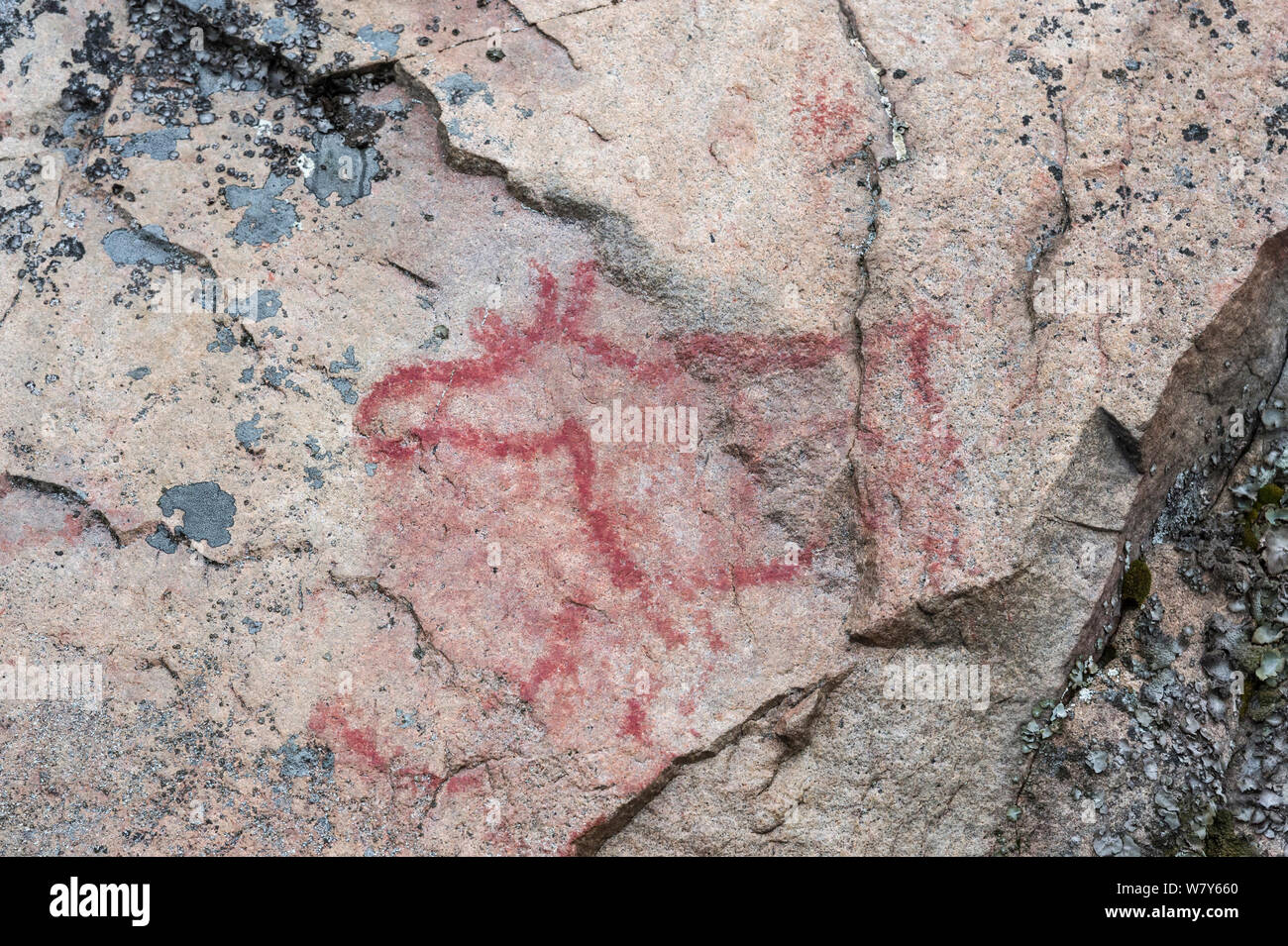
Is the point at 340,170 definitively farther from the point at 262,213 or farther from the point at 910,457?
the point at 910,457

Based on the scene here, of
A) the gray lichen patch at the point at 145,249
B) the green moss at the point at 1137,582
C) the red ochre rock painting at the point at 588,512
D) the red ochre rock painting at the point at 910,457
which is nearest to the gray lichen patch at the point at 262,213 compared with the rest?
the gray lichen patch at the point at 145,249

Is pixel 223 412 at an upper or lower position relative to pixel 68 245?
lower

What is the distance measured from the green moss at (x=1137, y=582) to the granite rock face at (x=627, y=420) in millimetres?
71

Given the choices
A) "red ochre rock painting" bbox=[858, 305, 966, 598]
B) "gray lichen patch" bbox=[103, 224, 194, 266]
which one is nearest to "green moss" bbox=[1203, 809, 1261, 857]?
"red ochre rock painting" bbox=[858, 305, 966, 598]

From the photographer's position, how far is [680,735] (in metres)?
3.86

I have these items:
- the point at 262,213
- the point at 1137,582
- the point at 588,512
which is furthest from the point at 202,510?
the point at 1137,582

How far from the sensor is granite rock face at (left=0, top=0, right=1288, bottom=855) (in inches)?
150

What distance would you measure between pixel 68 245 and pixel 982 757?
136 inches

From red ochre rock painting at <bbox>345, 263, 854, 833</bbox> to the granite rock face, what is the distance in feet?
0.05

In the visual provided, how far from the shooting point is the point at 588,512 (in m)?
3.95

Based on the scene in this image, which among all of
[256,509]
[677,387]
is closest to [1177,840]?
[677,387]

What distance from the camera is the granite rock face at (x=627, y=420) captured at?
12.5 ft

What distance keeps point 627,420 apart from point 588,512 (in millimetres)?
328

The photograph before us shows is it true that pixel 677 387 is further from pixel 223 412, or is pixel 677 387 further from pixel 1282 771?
pixel 1282 771
